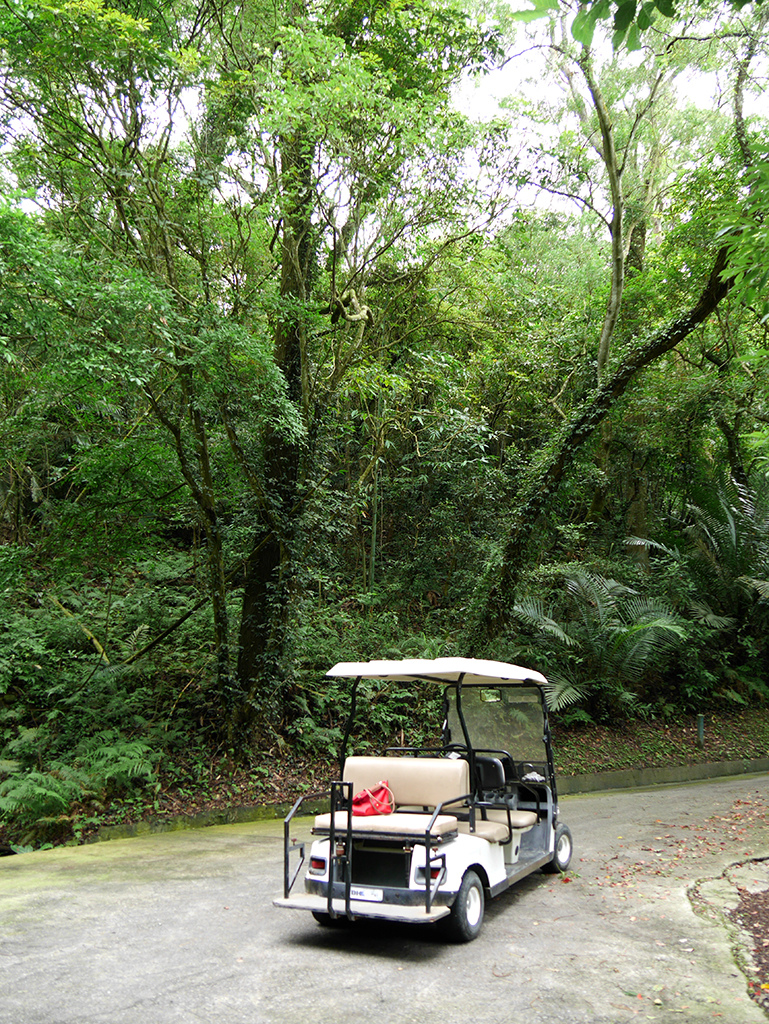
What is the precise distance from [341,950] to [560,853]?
274cm

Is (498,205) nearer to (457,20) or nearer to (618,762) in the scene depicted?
(457,20)

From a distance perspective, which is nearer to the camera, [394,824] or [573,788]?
[394,824]

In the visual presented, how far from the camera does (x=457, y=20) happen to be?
31.4 feet

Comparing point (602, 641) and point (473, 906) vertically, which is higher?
point (602, 641)

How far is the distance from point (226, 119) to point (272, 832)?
875 cm

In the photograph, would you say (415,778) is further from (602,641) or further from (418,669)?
(602,641)

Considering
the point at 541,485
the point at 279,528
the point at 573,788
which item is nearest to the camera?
the point at 279,528

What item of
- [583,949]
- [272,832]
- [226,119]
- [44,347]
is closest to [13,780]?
[272,832]

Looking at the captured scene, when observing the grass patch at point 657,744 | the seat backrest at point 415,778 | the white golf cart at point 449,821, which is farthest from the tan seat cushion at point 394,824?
the grass patch at point 657,744

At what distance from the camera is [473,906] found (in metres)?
4.86

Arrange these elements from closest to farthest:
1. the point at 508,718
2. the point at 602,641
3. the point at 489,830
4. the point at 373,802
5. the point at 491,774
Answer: the point at 373,802 < the point at 489,830 < the point at 491,774 < the point at 508,718 < the point at 602,641

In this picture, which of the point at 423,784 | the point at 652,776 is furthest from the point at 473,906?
the point at 652,776

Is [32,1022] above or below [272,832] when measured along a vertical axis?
above

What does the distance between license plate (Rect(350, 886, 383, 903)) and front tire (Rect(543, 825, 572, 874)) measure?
7.86 ft
